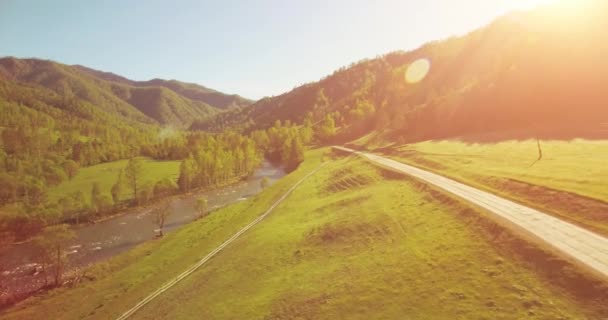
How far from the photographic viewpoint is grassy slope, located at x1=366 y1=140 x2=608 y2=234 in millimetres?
29891

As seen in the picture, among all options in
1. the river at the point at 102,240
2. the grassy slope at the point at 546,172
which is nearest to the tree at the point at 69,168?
the river at the point at 102,240

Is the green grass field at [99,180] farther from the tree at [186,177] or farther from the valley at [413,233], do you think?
the valley at [413,233]

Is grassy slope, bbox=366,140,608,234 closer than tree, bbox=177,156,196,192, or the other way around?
grassy slope, bbox=366,140,608,234

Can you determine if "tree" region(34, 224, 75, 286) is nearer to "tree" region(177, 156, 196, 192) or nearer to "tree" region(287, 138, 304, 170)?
"tree" region(177, 156, 196, 192)

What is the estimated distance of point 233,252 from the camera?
49.8 meters

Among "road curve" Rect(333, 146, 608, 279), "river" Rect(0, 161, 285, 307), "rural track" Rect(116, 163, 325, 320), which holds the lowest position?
"river" Rect(0, 161, 285, 307)

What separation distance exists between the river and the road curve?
75926 millimetres

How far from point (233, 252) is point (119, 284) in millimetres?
20873

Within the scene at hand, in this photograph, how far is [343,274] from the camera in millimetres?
31516

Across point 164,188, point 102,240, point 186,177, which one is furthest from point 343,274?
point 186,177


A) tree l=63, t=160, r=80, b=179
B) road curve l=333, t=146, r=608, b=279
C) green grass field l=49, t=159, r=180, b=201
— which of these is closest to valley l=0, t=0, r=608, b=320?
road curve l=333, t=146, r=608, b=279

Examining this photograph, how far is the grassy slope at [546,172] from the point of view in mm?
29891

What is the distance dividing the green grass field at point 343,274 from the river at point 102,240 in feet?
36.3

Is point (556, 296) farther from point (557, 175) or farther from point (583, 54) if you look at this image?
point (583, 54)
